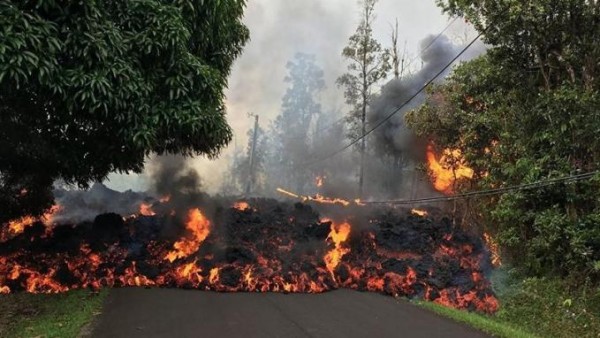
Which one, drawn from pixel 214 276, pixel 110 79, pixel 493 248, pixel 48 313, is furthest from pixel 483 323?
pixel 48 313

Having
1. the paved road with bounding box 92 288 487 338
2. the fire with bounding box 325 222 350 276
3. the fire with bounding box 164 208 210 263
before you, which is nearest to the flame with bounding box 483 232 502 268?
the paved road with bounding box 92 288 487 338

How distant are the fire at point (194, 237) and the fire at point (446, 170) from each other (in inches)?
382

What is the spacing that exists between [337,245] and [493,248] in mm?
5025

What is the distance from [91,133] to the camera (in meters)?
7.78

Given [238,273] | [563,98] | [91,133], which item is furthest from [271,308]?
[563,98]

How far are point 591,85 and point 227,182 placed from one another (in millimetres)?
47317

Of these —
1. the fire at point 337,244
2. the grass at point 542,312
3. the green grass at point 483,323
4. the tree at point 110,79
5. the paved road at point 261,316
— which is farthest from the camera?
the fire at point 337,244

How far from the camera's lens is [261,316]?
10.2 metres

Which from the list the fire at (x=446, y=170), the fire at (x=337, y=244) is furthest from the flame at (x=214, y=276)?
the fire at (x=446, y=170)

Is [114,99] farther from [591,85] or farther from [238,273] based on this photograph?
[591,85]

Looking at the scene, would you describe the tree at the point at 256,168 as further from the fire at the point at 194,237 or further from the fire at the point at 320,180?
the fire at the point at 194,237

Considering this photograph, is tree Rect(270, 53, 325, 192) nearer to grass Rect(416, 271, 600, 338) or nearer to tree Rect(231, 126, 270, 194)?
tree Rect(231, 126, 270, 194)

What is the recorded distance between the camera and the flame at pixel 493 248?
14.8 metres

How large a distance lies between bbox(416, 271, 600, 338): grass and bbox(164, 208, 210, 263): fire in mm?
7202
